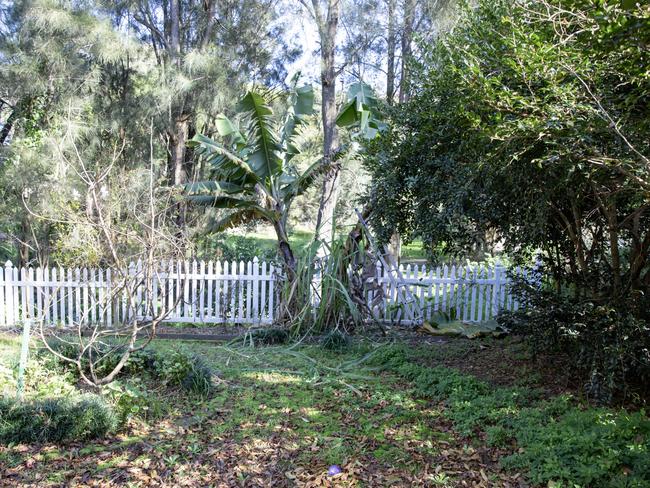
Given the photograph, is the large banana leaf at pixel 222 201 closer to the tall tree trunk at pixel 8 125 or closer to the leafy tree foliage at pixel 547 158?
the leafy tree foliage at pixel 547 158

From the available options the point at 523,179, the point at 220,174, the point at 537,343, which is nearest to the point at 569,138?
the point at 523,179

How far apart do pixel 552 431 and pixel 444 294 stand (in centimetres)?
536

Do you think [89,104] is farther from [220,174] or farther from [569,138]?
[569,138]

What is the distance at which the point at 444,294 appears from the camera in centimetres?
901

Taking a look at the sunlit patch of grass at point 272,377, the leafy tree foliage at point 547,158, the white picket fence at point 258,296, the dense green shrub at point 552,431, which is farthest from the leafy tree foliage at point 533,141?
the white picket fence at point 258,296

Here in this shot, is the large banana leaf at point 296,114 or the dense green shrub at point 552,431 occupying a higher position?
the large banana leaf at point 296,114

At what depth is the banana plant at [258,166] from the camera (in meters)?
7.86

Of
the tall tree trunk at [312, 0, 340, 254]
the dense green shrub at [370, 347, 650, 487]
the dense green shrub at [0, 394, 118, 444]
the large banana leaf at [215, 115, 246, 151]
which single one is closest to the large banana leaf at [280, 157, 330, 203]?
the large banana leaf at [215, 115, 246, 151]

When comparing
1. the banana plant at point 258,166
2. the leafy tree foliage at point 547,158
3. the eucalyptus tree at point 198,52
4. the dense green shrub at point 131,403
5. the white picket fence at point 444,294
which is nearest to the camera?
the leafy tree foliage at point 547,158

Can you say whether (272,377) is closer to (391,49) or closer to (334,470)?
(334,470)

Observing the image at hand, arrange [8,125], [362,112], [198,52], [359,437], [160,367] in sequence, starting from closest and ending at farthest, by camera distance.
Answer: [359,437], [160,367], [362,112], [198,52], [8,125]

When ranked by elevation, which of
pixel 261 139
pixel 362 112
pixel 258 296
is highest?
pixel 362 112

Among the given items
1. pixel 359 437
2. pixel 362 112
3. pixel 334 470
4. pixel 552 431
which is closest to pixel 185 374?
pixel 359 437

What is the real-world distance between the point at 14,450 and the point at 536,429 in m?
4.09
